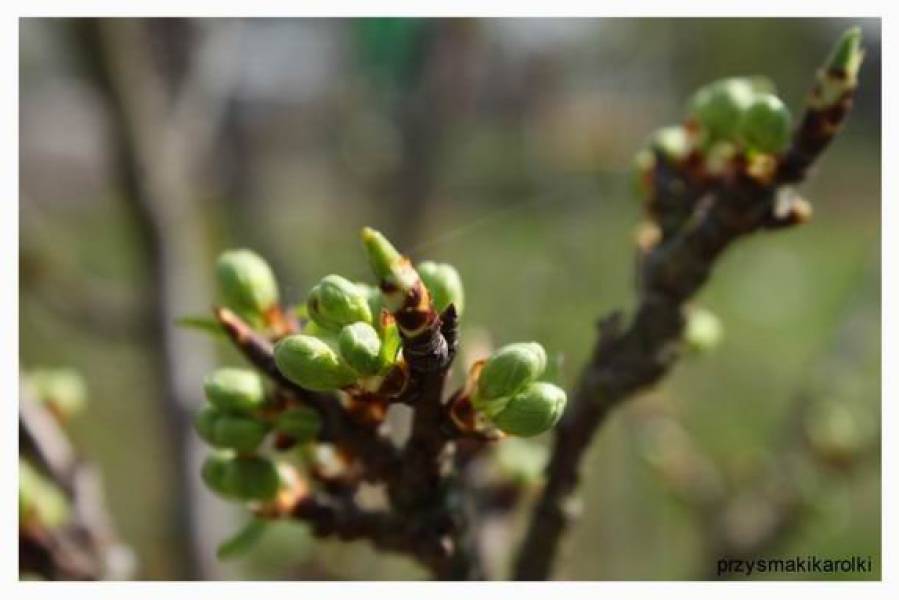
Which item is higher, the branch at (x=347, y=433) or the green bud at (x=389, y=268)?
the green bud at (x=389, y=268)

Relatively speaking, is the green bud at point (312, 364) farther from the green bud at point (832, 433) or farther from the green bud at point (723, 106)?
the green bud at point (832, 433)

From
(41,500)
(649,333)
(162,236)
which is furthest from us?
(162,236)

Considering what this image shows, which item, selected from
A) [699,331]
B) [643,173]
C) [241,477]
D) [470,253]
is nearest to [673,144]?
[643,173]

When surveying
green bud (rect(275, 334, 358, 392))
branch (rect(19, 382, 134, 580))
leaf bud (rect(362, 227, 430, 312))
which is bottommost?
branch (rect(19, 382, 134, 580))

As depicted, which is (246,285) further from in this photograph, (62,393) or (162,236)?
(162,236)

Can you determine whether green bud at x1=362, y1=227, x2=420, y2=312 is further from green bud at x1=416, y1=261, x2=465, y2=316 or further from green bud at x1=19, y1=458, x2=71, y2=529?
green bud at x1=19, y1=458, x2=71, y2=529

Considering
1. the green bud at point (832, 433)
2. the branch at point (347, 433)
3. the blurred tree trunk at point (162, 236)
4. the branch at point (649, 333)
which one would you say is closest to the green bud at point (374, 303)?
the branch at point (347, 433)

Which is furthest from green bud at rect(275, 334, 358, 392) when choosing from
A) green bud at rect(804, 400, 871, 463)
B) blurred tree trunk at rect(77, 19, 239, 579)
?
green bud at rect(804, 400, 871, 463)
